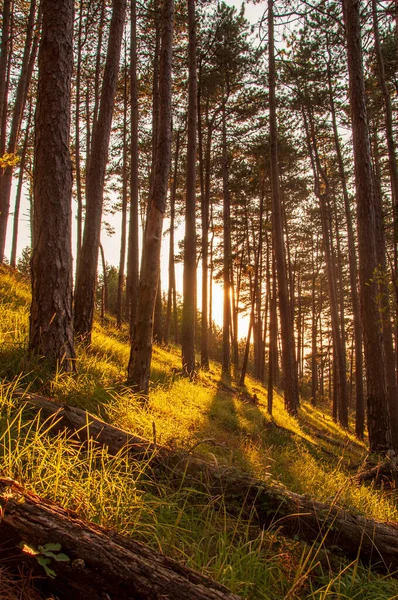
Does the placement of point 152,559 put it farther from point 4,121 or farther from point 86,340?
point 4,121

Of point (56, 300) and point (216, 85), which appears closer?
point (56, 300)

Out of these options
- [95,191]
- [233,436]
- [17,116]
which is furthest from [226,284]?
[233,436]

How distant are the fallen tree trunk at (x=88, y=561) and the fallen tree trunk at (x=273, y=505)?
0.98 metres

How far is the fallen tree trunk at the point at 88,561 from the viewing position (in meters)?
1.49

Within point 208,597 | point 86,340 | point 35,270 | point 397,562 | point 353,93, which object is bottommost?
point 397,562

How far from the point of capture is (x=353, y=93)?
754cm

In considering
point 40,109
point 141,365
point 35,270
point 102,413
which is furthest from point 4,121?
point 102,413

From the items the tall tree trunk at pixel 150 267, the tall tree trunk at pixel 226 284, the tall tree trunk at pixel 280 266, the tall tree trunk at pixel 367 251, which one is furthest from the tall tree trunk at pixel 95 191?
the tall tree trunk at pixel 226 284

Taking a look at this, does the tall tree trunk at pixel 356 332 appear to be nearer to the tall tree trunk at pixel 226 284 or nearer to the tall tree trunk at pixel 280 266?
the tall tree trunk at pixel 280 266

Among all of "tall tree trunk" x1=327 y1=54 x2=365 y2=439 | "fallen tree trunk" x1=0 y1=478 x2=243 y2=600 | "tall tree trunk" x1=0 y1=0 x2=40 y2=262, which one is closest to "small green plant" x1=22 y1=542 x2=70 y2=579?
"fallen tree trunk" x1=0 y1=478 x2=243 y2=600

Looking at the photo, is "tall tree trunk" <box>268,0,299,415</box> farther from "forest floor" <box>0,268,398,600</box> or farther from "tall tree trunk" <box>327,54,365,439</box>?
"forest floor" <box>0,268,398,600</box>

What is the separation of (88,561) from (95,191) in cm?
657

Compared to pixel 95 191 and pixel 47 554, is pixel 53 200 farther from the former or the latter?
pixel 47 554

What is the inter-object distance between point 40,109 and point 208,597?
16.1 feet
